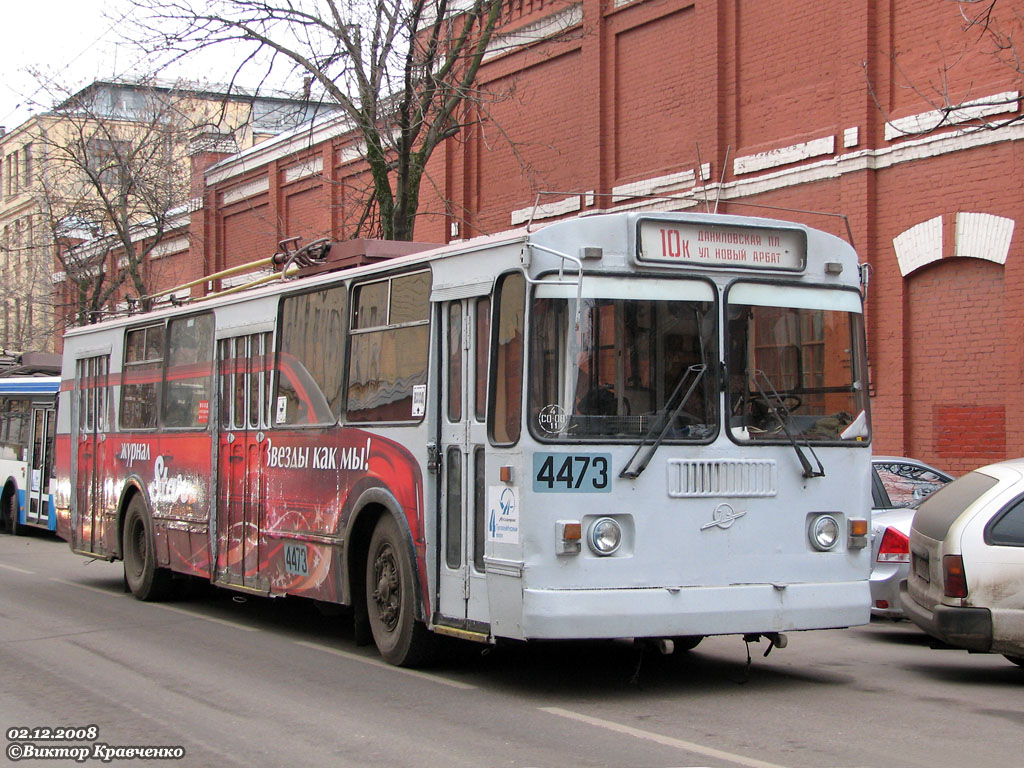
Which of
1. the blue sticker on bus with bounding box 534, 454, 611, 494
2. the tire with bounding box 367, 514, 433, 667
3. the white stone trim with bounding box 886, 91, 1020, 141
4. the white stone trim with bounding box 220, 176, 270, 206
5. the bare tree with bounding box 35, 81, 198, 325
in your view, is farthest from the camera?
the white stone trim with bounding box 220, 176, 270, 206

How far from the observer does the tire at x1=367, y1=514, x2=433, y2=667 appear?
927 cm

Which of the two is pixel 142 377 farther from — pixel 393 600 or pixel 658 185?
pixel 658 185

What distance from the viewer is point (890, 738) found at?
704 centimetres

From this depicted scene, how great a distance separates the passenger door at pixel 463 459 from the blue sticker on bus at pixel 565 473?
67 cm

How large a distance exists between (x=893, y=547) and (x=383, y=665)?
4542 millimetres

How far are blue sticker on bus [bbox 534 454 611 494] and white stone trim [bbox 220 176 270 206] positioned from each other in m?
26.8

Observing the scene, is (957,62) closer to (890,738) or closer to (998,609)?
(998,609)

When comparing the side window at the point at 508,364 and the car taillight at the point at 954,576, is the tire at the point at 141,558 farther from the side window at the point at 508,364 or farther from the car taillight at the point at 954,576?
the car taillight at the point at 954,576

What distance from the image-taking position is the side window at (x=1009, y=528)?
844 cm

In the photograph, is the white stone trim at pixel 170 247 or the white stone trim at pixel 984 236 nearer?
the white stone trim at pixel 984 236

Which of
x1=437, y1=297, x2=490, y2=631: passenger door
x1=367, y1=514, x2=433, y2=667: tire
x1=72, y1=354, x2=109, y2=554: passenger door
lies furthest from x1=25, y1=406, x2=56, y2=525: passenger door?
x1=437, y1=297, x2=490, y2=631: passenger door

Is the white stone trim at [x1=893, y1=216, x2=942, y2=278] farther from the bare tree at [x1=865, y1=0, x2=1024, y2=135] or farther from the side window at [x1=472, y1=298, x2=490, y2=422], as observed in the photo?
the side window at [x1=472, y1=298, x2=490, y2=422]

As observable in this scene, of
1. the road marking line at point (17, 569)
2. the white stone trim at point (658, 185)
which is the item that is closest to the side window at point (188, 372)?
the road marking line at point (17, 569)

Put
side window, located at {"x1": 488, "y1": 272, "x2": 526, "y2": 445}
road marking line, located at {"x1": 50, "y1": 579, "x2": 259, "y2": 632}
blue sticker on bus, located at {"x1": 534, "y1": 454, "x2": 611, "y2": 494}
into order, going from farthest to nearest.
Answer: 1. road marking line, located at {"x1": 50, "y1": 579, "x2": 259, "y2": 632}
2. side window, located at {"x1": 488, "y1": 272, "x2": 526, "y2": 445}
3. blue sticker on bus, located at {"x1": 534, "y1": 454, "x2": 611, "y2": 494}
